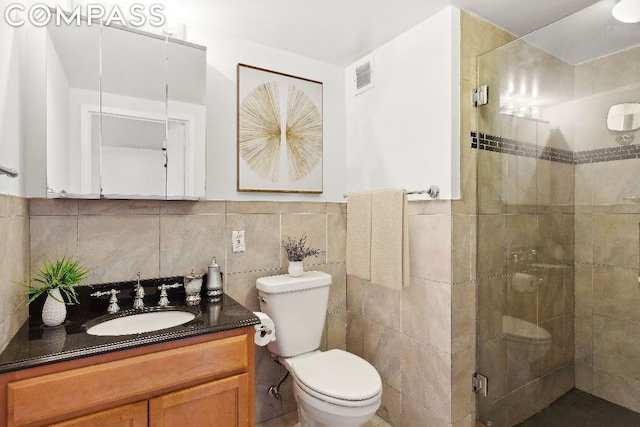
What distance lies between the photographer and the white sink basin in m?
1.52

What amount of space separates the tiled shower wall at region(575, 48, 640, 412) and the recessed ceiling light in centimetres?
12

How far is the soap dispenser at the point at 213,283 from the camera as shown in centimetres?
182

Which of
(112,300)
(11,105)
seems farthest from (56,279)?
(11,105)

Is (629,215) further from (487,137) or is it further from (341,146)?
(341,146)

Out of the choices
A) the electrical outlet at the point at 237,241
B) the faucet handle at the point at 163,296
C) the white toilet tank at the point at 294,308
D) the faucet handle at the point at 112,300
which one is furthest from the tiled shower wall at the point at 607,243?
the faucet handle at the point at 112,300

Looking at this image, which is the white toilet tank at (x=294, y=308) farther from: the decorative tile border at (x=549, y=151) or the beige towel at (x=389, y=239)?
the decorative tile border at (x=549, y=151)

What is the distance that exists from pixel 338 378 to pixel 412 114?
1.43 m

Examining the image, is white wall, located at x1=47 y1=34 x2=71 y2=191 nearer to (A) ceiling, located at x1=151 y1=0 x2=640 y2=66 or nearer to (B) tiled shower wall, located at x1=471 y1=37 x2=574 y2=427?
(A) ceiling, located at x1=151 y1=0 x2=640 y2=66

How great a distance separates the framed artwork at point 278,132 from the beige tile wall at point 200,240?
16 cm

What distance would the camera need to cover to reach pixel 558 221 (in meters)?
1.73

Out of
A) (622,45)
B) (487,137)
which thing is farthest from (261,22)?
(622,45)

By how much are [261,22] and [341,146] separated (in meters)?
0.93

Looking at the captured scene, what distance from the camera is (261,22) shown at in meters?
1.91

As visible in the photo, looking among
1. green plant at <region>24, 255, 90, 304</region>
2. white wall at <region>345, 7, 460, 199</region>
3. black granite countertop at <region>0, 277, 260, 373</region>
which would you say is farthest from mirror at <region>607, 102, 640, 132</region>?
green plant at <region>24, 255, 90, 304</region>
